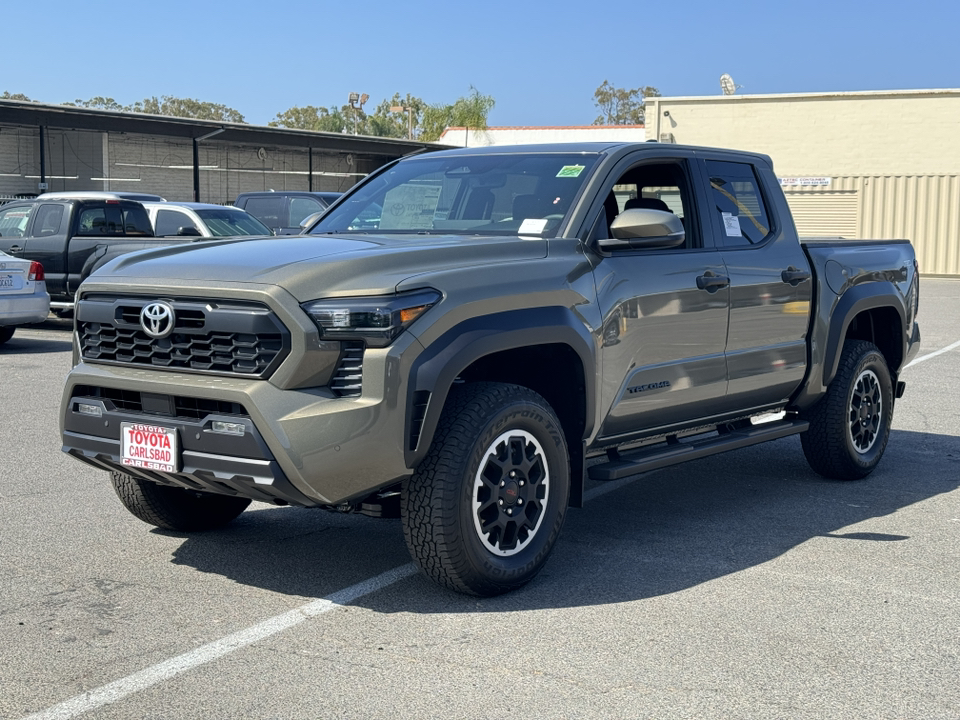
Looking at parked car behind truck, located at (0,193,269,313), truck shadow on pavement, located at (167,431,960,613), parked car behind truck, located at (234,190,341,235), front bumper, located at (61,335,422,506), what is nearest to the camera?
front bumper, located at (61,335,422,506)

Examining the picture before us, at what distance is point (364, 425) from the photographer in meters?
4.43

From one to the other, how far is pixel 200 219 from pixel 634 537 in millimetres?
12923

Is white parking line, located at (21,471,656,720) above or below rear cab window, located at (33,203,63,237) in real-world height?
below

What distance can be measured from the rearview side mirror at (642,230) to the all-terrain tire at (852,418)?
217 cm

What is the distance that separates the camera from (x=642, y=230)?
17.9 ft

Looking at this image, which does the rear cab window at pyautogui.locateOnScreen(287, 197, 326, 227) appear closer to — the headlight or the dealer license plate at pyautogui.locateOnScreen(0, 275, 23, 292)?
the dealer license plate at pyautogui.locateOnScreen(0, 275, 23, 292)

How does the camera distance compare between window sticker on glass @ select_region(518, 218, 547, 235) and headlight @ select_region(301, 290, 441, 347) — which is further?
window sticker on glass @ select_region(518, 218, 547, 235)

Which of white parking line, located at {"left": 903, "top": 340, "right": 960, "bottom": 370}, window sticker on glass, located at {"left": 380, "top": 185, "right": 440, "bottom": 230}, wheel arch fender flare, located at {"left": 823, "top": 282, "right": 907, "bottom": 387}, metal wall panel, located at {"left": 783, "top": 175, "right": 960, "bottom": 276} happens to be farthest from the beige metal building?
window sticker on glass, located at {"left": 380, "top": 185, "right": 440, "bottom": 230}

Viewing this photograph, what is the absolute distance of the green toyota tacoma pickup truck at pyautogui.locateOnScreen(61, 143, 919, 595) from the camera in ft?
14.7

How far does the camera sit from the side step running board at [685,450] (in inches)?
218

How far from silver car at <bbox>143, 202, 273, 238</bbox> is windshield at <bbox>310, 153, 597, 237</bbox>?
1146 cm

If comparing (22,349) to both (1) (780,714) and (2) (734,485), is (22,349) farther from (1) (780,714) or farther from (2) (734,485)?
(1) (780,714)

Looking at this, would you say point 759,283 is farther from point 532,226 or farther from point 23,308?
point 23,308

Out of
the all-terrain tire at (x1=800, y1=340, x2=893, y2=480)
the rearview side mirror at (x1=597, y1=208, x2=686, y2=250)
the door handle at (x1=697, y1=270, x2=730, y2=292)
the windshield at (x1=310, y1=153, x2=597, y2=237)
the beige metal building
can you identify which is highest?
the beige metal building
